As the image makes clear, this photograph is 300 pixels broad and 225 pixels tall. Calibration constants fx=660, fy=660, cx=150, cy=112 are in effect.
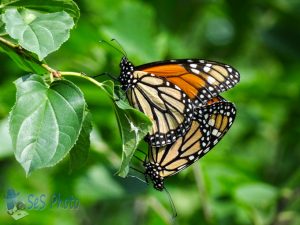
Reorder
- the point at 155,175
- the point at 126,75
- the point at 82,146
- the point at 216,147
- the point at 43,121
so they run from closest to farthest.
→ 1. the point at 43,121
2. the point at 82,146
3. the point at 126,75
4. the point at 155,175
5. the point at 216,147

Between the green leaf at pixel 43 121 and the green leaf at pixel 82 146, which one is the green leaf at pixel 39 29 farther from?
the green leaf at pixel 82 146

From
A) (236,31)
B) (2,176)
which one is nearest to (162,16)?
(236,31)

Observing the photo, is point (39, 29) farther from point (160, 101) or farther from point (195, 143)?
point (195, 143)

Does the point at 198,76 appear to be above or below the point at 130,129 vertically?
below

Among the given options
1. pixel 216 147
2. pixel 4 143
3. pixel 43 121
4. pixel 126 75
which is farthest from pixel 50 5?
pixel 216 147

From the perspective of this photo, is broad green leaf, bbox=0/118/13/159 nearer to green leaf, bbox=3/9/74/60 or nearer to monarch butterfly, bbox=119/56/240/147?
monarch butterfly, bbox=119/56/240/147

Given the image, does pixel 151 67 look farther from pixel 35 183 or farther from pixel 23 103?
pixel 35 183

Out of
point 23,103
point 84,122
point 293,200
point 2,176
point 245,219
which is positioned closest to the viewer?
point 23,103
